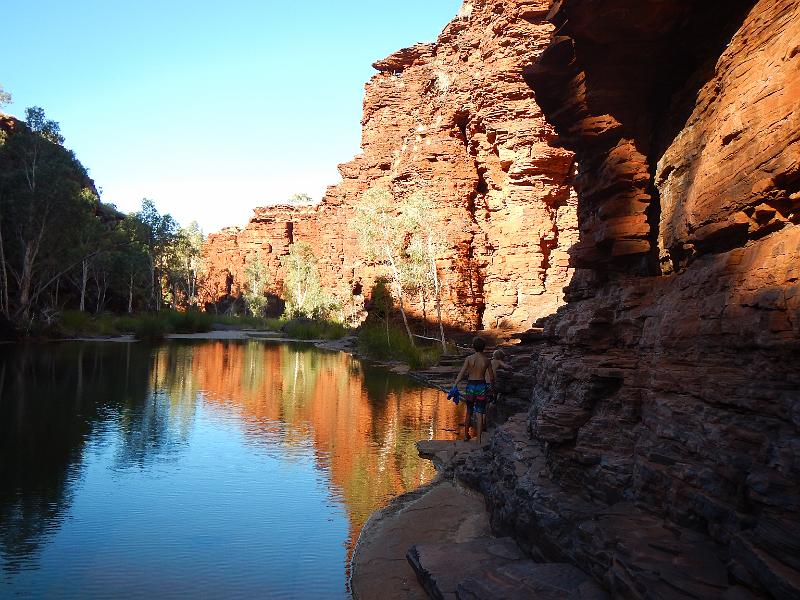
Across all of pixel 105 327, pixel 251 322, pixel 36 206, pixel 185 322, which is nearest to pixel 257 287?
pixel 251 322

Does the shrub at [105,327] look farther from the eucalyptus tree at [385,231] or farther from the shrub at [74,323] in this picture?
the eucalyptus tree at [385,231]

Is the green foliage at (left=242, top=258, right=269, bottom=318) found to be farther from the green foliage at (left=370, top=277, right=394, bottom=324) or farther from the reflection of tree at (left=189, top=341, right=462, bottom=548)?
the reflection of tree at (left=189, top=341, right=462, bottom=548)

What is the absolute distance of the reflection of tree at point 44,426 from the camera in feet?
22.4

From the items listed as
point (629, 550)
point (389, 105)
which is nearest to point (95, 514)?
point (629, 550)

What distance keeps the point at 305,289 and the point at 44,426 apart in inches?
2305

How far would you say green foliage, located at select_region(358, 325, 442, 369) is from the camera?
982 inches

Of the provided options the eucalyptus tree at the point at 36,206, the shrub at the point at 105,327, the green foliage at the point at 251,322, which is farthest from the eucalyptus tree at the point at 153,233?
the eucalyptus tree at the point at 36,206

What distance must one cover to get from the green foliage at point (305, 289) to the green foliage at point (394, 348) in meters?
24.4

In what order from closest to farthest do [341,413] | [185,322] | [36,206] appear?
[341,413]
[36,206]
[185,322]

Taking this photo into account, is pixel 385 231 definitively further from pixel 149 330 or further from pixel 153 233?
pixel 153 233

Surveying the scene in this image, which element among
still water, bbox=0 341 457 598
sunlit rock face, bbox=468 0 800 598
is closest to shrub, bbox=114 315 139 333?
still water, bbox=0 341 457 598

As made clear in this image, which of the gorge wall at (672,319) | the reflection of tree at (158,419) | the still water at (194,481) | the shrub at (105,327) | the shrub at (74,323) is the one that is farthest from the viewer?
the shrub at (105,327)

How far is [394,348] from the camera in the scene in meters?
29.7

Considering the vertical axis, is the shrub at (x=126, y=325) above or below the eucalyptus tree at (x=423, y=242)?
below
